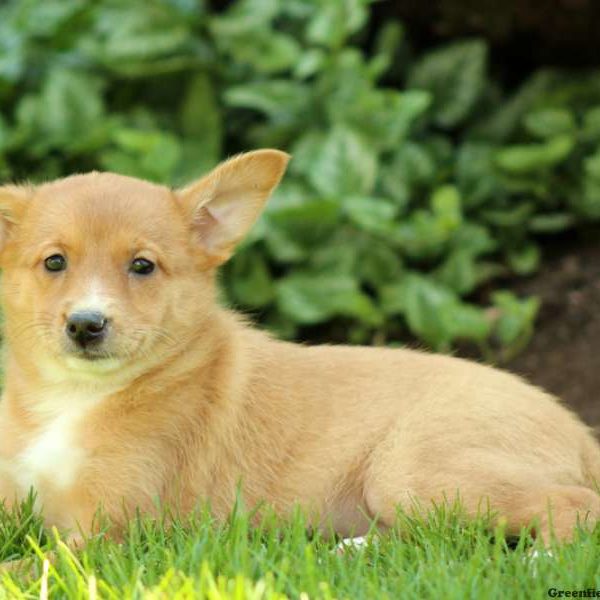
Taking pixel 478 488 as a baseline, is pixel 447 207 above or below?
below

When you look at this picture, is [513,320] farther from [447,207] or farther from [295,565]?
[295,565]

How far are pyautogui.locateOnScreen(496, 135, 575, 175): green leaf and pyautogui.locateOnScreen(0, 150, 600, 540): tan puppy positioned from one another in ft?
10.7

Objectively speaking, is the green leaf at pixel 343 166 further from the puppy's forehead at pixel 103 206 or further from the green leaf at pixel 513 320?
the puppy's forehead at pixel 103 206

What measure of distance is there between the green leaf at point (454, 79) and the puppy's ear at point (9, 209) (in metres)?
4.36

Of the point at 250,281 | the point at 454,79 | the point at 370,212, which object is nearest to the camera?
the point at 370,212

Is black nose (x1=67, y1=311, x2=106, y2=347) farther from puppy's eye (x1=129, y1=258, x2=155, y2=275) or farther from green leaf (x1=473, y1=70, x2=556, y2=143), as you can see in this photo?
green leaf (x1=473, y1=70, x2=556, y2=143)

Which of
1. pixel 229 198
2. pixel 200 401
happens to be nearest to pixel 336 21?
pixel 229 198

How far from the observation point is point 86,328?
4461 millimetres

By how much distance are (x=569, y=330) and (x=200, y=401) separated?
3.71m

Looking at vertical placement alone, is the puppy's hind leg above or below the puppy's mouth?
below

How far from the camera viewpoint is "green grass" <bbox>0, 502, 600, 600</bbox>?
147 inches

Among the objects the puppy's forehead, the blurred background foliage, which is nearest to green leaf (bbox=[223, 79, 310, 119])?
the blurred background foliage

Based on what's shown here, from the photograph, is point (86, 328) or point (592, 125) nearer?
point (86, 328)

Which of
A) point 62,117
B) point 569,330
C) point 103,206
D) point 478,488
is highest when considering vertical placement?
point 103,206
